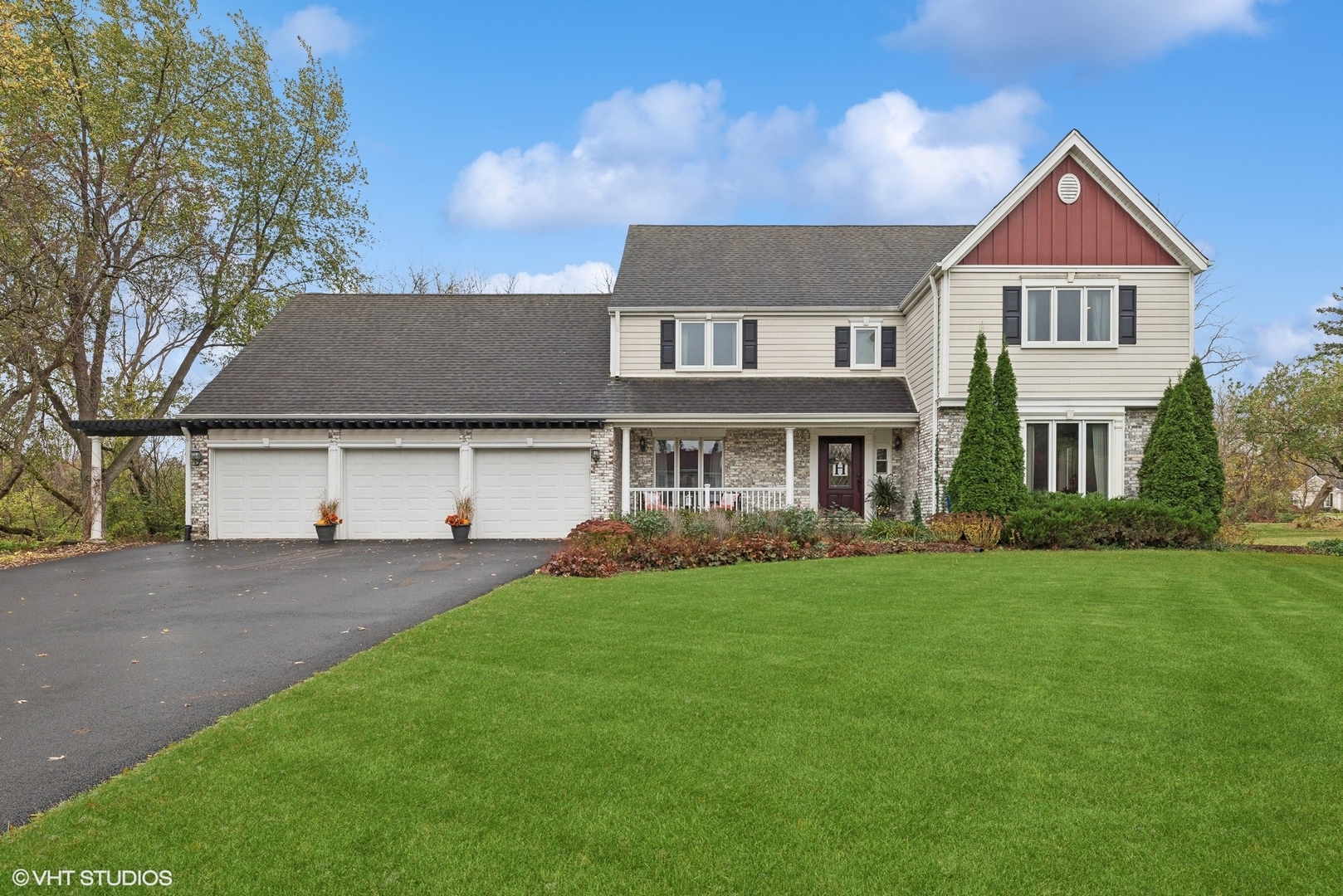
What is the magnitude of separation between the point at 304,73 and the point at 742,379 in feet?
60.9

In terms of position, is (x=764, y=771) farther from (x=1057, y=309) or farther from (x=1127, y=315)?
(x=1127, y=315)

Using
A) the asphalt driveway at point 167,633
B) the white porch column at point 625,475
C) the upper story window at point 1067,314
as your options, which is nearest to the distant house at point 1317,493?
the upper story window at point 1067,314

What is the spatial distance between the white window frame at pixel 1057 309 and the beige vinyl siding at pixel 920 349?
1.95 metres

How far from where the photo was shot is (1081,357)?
16.9m

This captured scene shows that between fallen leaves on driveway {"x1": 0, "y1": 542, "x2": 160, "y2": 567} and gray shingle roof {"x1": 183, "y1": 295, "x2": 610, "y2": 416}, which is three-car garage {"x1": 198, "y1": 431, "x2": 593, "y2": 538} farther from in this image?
fallen leaves on driveway {"x1": 0, "y1": 542, "x2": 160, "y2": 567}

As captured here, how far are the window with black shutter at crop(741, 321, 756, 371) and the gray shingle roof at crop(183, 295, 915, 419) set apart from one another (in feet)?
1.44

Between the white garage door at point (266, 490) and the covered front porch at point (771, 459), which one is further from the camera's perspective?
the covered front porch at point (771, 459)

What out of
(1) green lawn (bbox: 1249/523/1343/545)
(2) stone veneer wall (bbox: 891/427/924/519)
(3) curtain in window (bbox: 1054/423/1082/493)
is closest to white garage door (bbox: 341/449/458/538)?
(2) stone veneer wall (bbox: 891/427/924/519)

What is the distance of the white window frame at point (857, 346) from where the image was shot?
65.9ft

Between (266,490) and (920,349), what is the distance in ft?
53.8

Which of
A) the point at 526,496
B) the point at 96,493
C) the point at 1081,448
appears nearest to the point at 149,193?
the point at 96,493

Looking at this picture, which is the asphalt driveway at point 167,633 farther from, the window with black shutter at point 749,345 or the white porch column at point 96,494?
the window with black shutter at point 749,345

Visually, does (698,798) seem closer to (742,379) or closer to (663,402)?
(663,402)

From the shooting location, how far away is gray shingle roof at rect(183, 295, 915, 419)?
1875 cm
